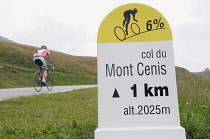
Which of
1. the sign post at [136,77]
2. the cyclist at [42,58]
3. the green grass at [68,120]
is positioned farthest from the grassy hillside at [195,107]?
the cyclist at [42,58]

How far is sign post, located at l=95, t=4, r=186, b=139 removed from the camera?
2482mm

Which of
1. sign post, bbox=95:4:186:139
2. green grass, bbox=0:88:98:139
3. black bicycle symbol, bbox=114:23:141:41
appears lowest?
green grass, bbox=0:88:98:139

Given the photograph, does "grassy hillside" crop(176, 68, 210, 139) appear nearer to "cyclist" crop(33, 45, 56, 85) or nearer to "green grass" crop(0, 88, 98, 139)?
"green grass" crop(0, 88, 98, 139)

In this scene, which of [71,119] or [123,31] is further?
[71,119]

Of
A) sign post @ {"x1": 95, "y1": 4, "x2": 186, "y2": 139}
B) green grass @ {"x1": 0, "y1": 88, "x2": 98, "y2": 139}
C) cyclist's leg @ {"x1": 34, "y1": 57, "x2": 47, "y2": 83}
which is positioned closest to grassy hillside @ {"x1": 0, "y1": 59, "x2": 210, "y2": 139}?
green grass @ {"x1": 0, "y1": 88, "x2": 98, "y2": 139}

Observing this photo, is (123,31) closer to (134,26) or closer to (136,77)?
(134,26)

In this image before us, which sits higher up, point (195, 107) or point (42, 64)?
point (42, 64)

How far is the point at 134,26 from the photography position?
2607mm

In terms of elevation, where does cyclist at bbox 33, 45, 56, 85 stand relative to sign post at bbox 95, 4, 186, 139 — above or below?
above

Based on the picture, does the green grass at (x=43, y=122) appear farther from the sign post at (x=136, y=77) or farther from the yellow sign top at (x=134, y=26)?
the yellow sign top at (x=134, y=26)

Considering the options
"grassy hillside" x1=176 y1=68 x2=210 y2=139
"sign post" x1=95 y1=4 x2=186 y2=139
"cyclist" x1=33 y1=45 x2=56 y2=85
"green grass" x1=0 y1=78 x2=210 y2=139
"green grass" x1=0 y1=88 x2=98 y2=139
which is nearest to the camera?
"sign post" x1=95 y1=4 x2=186 y2=139

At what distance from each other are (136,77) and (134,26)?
21.3 inches

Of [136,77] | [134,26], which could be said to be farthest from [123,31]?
[136,77]

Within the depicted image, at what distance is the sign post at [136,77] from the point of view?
2.48 m
